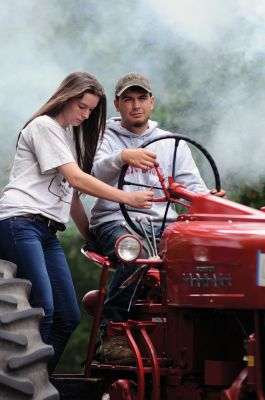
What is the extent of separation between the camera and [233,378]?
19.0 feet

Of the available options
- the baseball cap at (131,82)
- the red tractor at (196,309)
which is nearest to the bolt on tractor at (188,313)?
the red tractor at (196,309)

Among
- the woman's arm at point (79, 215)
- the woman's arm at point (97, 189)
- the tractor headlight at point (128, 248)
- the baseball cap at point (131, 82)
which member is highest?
the baseball cap at point (131, 82)

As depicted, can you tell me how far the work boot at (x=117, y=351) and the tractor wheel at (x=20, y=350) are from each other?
0.85 m

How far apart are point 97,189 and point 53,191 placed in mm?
240

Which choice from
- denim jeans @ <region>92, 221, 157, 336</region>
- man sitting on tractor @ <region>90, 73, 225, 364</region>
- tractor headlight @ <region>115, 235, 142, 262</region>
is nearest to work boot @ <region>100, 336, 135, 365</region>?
man sitting on tractor @ <region>90, 73, 225, 364</region>

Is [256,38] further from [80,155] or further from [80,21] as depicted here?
[80,155]

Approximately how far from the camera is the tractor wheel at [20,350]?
5.32 meters

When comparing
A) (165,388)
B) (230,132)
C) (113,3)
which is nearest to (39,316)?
(165,388)

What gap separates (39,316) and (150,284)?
95 cm

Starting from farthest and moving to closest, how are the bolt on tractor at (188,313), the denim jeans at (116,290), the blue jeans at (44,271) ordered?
1. the denim jeans at (116,290)
2. the blue jeans at (44,271)
3. the bolt on tractor at (188,313)

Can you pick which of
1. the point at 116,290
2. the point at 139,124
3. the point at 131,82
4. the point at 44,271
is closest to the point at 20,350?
the point at 44,271

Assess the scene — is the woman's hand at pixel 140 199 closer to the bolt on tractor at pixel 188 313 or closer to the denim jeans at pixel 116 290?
the bolt on tractor at pixel 188 313

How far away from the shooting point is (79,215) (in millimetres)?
6961

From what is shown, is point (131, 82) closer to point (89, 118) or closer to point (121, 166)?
point (89, 118)
